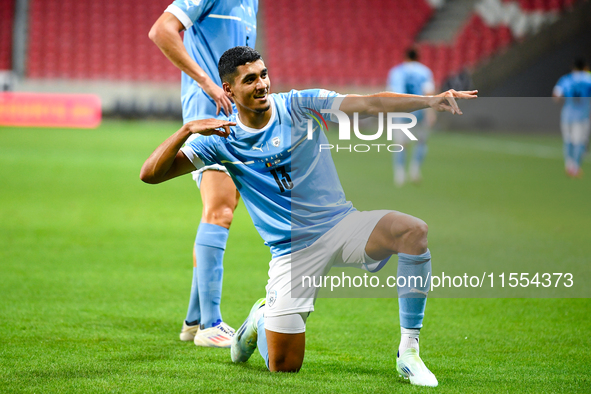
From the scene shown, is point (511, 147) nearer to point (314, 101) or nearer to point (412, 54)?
point (412, 54)

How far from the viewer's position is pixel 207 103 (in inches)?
145

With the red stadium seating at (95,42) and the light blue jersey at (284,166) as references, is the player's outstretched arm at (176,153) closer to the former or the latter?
the light blue jersey at (284,166)

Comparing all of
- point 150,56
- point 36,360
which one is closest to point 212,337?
point 36,360

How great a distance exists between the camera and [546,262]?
500 centimetres

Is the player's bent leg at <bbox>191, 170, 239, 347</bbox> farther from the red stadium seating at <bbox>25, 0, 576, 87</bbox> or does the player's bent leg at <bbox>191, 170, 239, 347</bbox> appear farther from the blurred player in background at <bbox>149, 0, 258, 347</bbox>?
the red stadium seating at <bbox>25, 0, 576, 87</bbox>

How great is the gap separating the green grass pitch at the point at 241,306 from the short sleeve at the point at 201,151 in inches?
24.9

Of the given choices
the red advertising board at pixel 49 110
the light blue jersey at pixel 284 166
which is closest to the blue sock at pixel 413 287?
the light blue jersey at pixel 284 166

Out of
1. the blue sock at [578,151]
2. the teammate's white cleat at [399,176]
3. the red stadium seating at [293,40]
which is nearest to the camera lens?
the teammate's white cleat at [399,176]

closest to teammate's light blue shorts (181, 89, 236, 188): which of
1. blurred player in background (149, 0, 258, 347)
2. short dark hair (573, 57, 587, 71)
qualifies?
blurred player in background (149, 0, 258, 347)

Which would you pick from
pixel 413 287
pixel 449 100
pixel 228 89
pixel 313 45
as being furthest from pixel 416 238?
pixel 313 45

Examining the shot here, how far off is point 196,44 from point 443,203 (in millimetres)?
5215

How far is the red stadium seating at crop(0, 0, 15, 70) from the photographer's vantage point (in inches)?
933

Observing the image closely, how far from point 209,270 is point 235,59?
1138 mm

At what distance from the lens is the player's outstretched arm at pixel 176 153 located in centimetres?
286
